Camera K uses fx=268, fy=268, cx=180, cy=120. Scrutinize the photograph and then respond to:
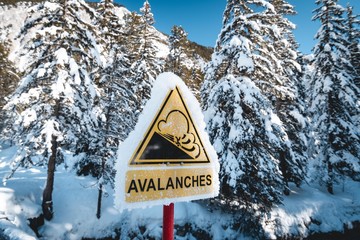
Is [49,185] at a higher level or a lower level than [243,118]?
lower

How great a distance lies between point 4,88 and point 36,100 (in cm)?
2875

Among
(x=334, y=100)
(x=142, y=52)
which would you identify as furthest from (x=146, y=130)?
(x=334, y=100)

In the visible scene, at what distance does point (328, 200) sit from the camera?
1859cm

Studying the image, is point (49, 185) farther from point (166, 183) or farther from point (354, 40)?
point (354, 40)

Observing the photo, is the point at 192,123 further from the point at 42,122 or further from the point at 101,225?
the point at 101,225

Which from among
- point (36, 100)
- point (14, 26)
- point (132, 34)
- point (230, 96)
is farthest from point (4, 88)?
point (14, 26)

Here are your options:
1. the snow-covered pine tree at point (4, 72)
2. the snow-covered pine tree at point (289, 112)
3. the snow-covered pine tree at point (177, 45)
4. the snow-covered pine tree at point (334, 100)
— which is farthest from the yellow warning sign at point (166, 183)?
the snow-covered pine tree at point (4, 72)

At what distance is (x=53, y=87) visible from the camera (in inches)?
447

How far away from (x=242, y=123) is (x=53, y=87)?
869cm

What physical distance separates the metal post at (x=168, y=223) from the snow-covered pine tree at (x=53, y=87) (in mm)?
10494

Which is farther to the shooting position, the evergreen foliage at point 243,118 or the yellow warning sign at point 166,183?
the evergreen foliage at point 243,118

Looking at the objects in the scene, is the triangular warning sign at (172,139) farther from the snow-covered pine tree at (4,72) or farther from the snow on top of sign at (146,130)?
the snow-covered pine tree at (4,72)

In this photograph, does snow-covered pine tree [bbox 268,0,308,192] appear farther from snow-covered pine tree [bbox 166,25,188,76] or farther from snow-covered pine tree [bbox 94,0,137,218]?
snow-covered pine tree [bbox 94,0,137,218]

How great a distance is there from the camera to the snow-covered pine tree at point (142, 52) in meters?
21.0
